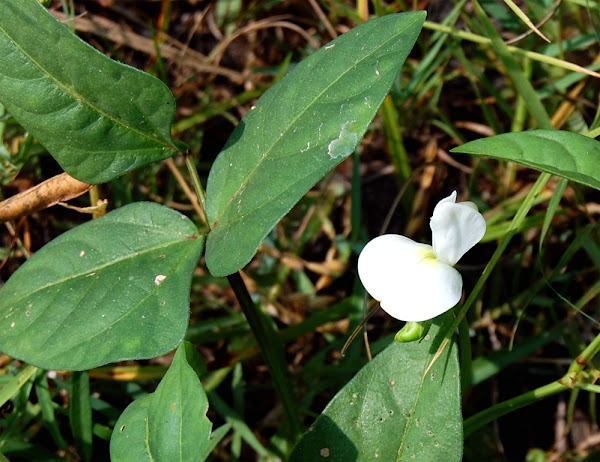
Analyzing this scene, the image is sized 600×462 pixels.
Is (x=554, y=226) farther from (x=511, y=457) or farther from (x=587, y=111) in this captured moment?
(x=511, y=457)

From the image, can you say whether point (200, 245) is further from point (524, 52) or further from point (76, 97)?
point (524, 52)

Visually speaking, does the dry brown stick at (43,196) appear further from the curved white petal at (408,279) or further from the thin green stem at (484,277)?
the thin green stem at (484,277)

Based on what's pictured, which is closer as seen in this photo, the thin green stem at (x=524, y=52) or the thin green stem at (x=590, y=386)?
the thin green stem at (x=590, y=386)

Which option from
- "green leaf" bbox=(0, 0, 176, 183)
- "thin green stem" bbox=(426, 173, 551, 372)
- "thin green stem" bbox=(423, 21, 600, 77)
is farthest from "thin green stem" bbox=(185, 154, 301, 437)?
"thin green stem" bbox=(423, 21, 600, 77)

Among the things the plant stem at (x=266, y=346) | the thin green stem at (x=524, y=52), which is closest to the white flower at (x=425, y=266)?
the plant stem at (x=266, y=346)

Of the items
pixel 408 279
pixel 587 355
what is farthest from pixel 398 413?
pixel 587 355
